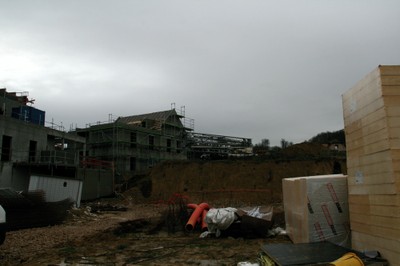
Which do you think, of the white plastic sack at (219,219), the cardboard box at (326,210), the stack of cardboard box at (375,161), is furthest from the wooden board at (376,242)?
the white plastic sack at (219,219)

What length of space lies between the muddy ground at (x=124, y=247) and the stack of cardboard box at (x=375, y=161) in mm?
2573

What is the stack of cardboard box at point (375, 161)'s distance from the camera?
243 inches

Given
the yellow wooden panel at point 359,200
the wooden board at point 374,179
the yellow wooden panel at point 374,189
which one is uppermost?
the wooden board at point 374,179

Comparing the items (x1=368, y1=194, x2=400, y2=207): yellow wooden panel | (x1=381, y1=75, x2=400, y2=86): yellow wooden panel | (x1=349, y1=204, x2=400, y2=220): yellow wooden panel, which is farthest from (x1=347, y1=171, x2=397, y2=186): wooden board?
(x1=381, y1=75, x2=400, y2=86): yellow wooden panel

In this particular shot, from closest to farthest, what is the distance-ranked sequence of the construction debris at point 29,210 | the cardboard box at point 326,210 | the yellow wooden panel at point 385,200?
the yellow wooden panel at point 385,200 → the cardboard box at point 326,210 → the construction debris at point 29,210

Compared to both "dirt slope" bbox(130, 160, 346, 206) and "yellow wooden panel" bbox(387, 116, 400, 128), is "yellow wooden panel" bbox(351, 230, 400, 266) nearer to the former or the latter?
"yellow wooden panel" bbox(387, 116, 400, 128)

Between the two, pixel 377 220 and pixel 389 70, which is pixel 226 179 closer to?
pixel 377 220

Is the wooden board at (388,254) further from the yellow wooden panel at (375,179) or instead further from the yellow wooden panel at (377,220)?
the yellow wooden panel at (375,179)

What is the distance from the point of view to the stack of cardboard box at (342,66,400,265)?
6176mm

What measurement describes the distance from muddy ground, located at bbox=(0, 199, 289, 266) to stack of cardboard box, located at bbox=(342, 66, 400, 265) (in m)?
2.57

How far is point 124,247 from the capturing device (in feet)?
36.6

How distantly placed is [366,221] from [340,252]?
1004mm

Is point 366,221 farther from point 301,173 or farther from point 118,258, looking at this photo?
point 301,173

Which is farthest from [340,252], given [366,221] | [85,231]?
[85,231]
